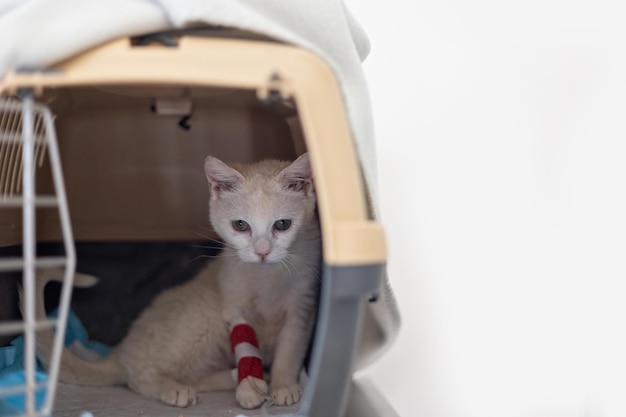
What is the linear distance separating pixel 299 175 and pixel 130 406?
607 mm

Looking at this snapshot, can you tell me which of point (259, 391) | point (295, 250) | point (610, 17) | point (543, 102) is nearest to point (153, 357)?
point (259, 391)

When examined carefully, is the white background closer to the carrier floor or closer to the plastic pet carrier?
the plastic pet carrier

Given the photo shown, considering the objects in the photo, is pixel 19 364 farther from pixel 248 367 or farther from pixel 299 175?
pixel 299 175

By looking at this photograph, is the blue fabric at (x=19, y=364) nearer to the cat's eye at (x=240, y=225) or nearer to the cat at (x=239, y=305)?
the cat at (x=239, y=305)

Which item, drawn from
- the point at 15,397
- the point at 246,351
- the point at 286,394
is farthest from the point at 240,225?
the point at 15,397

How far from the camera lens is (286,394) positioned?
124cm

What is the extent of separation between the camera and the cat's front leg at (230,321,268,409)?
4.00 feet

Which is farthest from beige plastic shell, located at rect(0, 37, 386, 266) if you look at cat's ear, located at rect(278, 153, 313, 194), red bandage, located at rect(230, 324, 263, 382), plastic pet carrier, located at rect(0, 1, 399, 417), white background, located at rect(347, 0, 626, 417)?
white background, located at rect(347, 0, 626, 417)

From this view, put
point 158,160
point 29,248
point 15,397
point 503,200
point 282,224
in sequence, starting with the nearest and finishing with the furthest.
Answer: point 29,248 → point 15,397 → point 282,224 → point 503,200 → point 158,160

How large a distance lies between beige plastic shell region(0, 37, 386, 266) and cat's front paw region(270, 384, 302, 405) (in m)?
0.49

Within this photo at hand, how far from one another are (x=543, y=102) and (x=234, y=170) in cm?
75

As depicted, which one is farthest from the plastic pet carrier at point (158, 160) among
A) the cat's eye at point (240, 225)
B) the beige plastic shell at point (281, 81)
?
the cat's eye at point (240, 225)

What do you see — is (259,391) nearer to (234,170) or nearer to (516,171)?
(234,170)

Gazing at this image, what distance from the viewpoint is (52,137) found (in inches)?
32.9
